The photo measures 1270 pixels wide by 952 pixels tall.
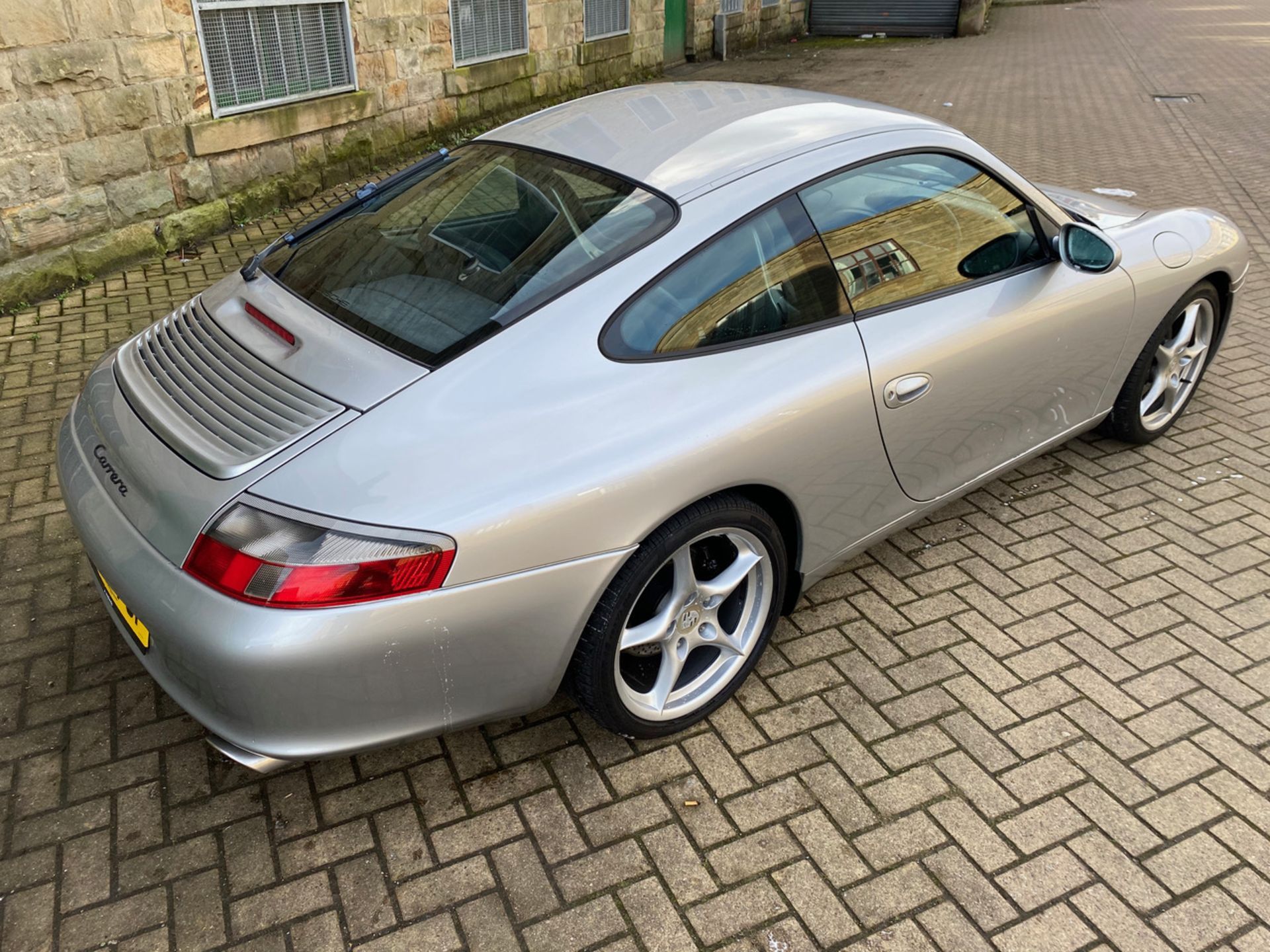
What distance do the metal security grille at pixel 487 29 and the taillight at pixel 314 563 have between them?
24.4 ft

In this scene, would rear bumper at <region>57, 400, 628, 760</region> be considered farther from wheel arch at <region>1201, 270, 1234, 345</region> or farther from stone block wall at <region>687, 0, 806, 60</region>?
stone block wall at <region>687, 0, 806, 60</region>

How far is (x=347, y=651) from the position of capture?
2.05 meters

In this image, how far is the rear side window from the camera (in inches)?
97.5

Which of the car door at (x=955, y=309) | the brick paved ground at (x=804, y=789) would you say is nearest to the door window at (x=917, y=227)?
the car door at (x=955, y=309)

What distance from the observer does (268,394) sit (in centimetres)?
237

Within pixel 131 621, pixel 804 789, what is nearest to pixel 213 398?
pixel 131 621

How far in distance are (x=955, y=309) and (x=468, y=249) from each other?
153cm

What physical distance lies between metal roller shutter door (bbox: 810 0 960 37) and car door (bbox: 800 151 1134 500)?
16.4 meters

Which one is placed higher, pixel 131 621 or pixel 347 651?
pixel 347 651

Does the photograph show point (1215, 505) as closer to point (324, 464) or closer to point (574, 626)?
point (574, 626)

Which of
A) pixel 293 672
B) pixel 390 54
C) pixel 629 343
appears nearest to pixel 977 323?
pixel 629 343

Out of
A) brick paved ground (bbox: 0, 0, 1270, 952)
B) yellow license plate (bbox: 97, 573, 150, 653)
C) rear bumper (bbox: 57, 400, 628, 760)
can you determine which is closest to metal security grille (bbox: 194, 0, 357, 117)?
brick paved ground (bbox: 0, 0, 1270, 952)

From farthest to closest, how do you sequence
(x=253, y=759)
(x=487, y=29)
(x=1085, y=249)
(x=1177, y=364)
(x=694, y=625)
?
(x=487, y=29), (x=1177, y=364), (x=1085, y=249), (x=694, y=625), (x=253, y=759)

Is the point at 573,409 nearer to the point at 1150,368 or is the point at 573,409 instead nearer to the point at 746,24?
the point at 1150,368
